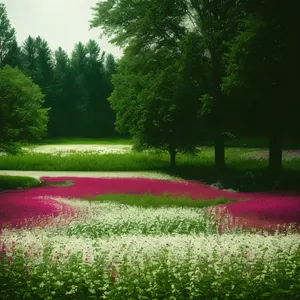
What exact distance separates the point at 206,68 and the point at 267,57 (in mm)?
5550

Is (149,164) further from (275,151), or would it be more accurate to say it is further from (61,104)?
(61,104)

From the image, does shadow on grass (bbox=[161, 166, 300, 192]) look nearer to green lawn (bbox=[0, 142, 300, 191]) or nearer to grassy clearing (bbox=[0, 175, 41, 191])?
green lawn (bbox=[0, 142, 300, 191])

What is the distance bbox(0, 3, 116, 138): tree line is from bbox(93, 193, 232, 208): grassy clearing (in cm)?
7486

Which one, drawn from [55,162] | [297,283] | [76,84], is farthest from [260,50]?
[76,84]

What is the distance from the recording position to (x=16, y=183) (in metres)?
25.2

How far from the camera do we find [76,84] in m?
103

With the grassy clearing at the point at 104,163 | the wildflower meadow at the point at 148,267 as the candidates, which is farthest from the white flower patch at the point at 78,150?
the wildflower meadow at the point at 148,267

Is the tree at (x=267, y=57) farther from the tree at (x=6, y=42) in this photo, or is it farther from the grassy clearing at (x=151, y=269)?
the tree at (x=6, y=42)

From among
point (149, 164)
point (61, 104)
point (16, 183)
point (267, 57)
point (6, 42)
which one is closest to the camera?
point (267, 57)

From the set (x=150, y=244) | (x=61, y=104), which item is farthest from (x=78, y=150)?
(x=61, y=104)

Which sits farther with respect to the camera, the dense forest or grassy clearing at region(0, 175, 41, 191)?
grassy clearing at region(0, 175, 41, 191)

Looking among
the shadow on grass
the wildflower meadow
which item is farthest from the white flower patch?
the wildflower meadow

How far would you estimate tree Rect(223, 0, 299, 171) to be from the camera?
22.8m

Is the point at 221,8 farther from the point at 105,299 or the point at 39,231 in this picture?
the point at 105,299
